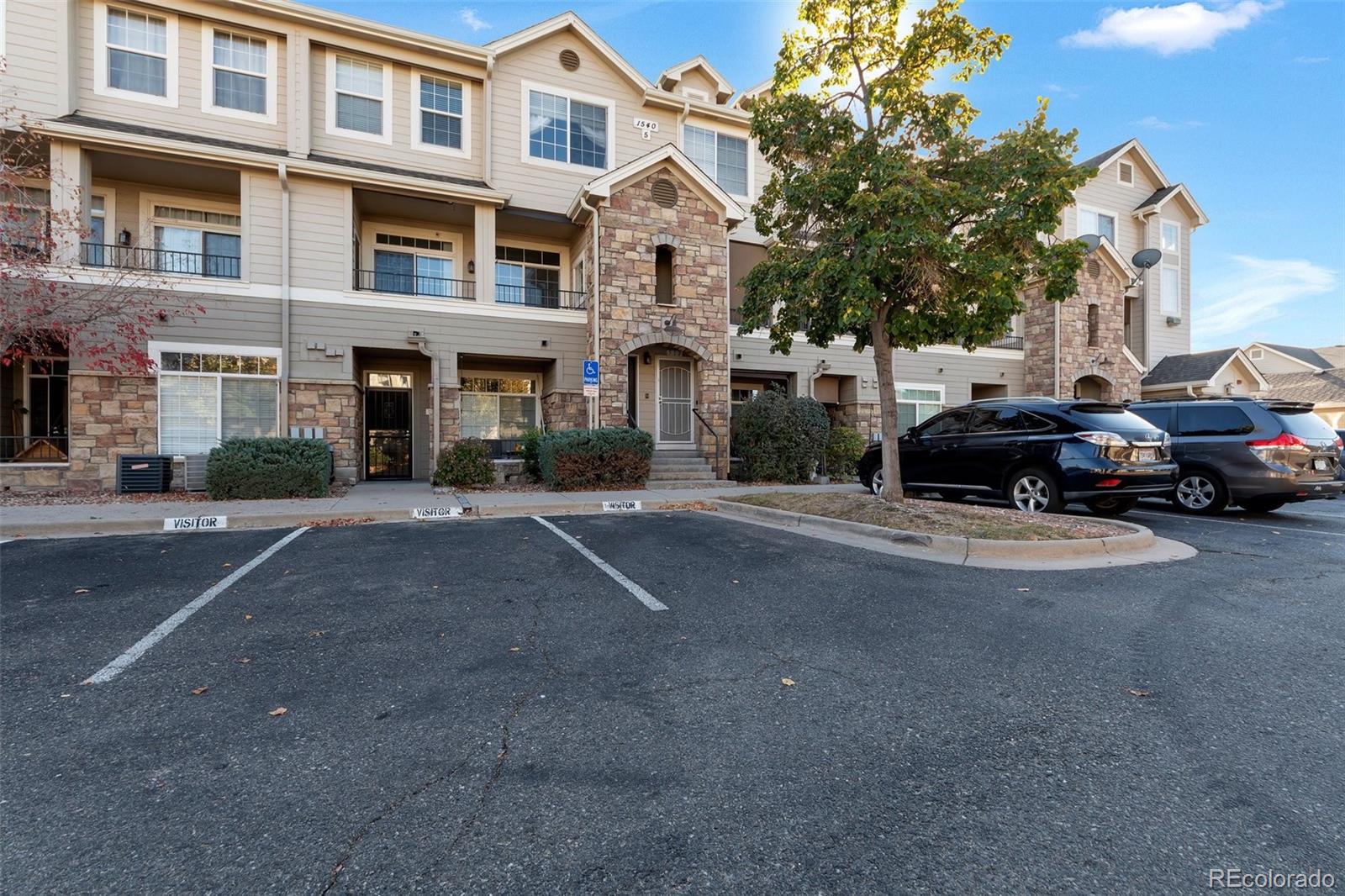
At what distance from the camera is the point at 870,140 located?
8141 mm

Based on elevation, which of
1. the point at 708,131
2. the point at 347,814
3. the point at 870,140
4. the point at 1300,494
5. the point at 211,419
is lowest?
the point at 347,814

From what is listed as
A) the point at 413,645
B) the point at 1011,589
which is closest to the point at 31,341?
the point at 413,645

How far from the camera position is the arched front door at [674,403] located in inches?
614

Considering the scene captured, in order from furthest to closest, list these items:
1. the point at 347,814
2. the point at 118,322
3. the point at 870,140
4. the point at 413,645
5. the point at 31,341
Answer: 1. the point at 118,322
2. the point at 31,341
3. the point at 870,140
4. the point at 413,645
5. the point at 347,814

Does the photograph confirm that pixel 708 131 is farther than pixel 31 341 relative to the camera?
Yes

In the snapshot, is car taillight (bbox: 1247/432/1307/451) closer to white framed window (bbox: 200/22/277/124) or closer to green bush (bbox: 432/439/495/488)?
green bush (bbox: 432/439/495/488)

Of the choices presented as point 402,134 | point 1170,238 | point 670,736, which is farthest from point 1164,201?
point 670,736

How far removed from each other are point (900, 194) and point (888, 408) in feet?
9.90

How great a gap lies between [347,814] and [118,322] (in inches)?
541

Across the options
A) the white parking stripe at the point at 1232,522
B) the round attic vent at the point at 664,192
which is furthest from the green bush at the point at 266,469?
the white parking stripe at the point at 1232,522

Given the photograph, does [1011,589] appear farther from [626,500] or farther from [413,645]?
[626,500]

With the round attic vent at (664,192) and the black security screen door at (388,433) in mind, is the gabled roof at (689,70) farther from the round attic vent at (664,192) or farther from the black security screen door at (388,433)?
the black security screen door at (388,433)

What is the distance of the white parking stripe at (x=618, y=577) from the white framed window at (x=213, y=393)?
8952 mm

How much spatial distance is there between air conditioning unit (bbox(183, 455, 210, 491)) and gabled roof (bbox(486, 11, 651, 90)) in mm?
11434
